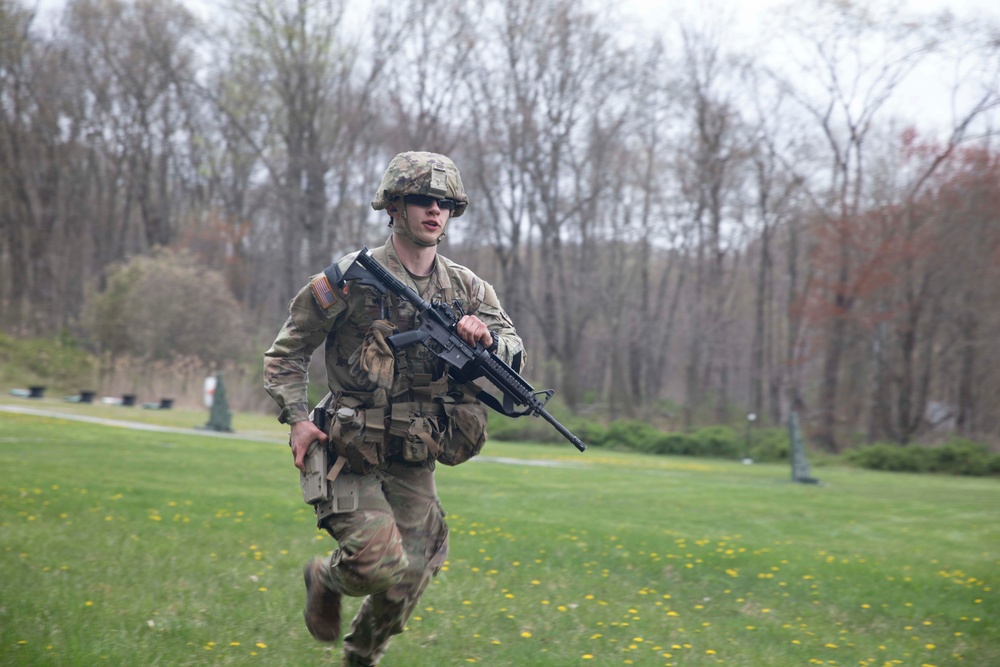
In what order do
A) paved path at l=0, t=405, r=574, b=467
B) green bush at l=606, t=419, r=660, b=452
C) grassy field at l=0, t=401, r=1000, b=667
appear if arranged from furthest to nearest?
green bush at l=606, t=419, r=660, b=452, paved path at l=0, t=405, r=574, b=467, grassy field at l=0, t=401, r=1000, b=667

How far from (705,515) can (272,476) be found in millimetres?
6006

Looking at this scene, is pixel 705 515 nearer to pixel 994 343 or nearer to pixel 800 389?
pixel 994 343

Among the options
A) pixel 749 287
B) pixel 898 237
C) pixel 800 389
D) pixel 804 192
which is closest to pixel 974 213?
pixel 898 237

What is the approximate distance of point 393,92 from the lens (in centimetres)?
4084

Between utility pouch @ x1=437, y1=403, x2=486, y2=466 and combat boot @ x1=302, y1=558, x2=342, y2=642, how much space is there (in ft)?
2.65

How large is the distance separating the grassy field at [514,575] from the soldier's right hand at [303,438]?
4.16 feet

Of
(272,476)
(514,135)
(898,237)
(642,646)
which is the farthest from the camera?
(514,135)

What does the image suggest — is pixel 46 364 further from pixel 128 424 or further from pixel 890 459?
pixel 890 459

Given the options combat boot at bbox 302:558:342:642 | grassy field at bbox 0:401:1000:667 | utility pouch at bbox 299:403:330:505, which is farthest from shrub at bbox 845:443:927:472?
utility pouch at bbox 299:403:330:505

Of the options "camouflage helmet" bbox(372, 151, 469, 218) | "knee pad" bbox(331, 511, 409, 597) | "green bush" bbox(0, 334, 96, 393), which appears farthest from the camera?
"green bush" bbox(0, 334, 96, 393)

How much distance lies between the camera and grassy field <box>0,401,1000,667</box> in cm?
568

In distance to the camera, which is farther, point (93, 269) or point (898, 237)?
point (93, 269)

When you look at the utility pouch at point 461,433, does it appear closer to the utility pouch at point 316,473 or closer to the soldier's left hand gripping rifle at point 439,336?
the soldier's left hand gripping rifle at point 439,336

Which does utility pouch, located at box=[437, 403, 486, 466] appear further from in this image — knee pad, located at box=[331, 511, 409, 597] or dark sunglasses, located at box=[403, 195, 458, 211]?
dark sunglasses, located at box=[403, 195, 458, 211]
